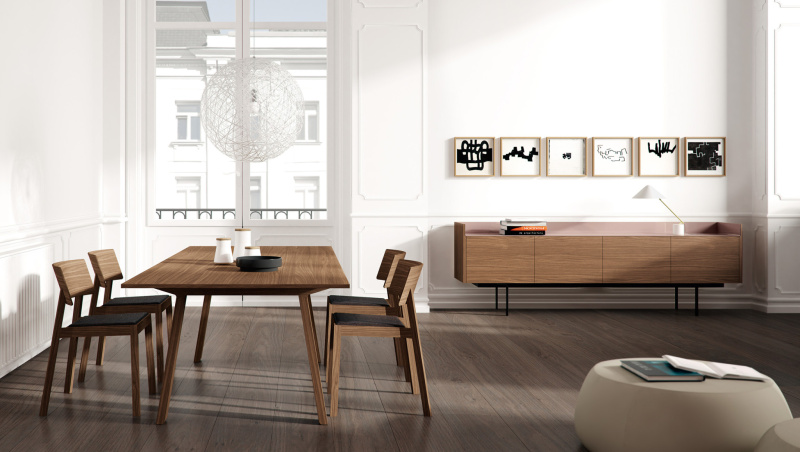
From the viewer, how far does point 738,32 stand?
6.30m

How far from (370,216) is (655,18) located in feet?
10.9

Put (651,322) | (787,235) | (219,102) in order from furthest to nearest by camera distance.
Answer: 1. (787,235)
2. (651,322)
3. (219,102)

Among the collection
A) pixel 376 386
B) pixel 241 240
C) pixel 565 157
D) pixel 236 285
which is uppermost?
pixel 565 157

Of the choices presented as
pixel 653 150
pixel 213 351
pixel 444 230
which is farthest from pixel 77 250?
pixel 653 150

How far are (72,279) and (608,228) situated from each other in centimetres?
471

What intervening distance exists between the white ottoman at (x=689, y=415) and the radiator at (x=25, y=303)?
3.31 metres

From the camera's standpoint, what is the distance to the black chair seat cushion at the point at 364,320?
3084mm

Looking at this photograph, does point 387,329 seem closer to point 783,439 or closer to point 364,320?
point 364,320

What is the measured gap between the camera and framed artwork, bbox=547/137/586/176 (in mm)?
6305

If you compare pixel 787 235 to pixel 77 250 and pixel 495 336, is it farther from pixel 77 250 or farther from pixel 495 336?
pixel 77 250

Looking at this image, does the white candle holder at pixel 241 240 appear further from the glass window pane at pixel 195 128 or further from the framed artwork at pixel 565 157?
the framed artwork at pixel 565 157

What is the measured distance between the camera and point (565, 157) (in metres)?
6.31

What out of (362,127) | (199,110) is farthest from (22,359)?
(362,127)

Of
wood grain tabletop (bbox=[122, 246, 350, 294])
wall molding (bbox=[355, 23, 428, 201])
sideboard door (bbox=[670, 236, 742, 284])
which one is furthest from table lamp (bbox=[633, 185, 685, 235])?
wood grain tabletop (bbox=[122, 246, 350, 294])
